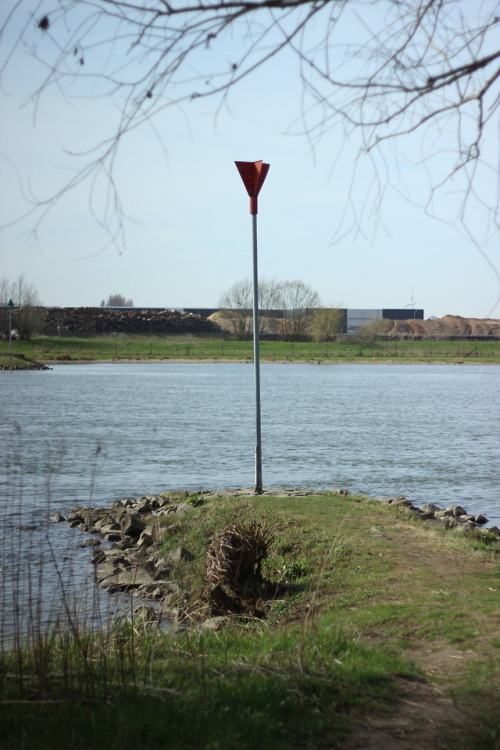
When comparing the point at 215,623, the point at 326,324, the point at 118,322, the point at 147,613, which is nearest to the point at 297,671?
the point at 215,623

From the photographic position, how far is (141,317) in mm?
139750

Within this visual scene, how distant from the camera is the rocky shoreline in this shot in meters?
9.91

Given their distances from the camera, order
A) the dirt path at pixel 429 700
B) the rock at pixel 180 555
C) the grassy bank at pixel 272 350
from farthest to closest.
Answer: the grassy bank at pixel 272 350, the rock at pixel 180 555, the dirt path at pixel 429 700

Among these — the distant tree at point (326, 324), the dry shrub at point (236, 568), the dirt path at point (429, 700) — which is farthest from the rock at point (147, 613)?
the distant tree at point (326, 324)

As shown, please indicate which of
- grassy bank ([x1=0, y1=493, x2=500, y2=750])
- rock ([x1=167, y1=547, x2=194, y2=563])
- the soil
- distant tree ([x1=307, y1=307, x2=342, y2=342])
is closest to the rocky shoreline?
rock ([x1=167, y1=547, x2=194, y2=563])

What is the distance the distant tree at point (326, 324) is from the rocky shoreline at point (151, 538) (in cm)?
10717

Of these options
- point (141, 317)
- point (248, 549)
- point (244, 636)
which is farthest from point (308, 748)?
point (141, 317)

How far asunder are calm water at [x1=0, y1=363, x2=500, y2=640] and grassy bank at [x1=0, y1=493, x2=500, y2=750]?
1.61 metres

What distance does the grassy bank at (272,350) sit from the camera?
11431cm

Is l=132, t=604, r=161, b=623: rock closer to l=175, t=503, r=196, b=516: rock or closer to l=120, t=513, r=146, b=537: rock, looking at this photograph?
l=120, t=513, r=146, b=537: rock

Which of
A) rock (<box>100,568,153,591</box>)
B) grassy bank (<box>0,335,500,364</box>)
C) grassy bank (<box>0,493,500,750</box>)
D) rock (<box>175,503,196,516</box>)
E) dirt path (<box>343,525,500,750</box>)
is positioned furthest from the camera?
grassy bank (<box>0,335,500,364</box>)

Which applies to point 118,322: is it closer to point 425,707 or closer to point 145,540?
point 145,540

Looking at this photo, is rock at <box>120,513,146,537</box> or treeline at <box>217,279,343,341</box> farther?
treeline at <box>217,279,343,341</box>

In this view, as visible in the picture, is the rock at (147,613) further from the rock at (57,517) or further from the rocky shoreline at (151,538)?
the rock at (57,517)
